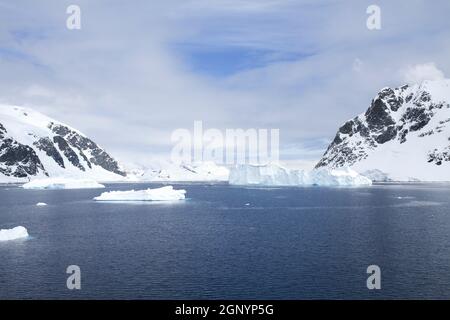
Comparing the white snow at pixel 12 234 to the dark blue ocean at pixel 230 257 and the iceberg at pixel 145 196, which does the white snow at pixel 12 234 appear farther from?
the iceberg at pixel 145 196

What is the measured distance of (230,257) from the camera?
5022 cm

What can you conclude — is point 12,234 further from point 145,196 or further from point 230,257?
point 145,196

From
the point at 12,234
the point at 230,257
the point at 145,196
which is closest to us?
the point at 230,257

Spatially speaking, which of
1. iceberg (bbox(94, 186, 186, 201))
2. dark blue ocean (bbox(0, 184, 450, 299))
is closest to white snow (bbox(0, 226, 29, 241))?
dark blue ocean (bbox(0, 184, 450, 299))

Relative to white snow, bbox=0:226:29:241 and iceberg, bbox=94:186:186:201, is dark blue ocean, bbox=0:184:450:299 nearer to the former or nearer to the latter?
white snow, bbox=0:226:29:241

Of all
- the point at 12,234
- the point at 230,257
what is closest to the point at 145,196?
the point at 12,234

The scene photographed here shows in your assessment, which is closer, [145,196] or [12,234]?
[12,234]

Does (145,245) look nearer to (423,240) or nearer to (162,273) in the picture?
(162,273)

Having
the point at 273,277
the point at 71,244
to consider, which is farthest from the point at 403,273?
the point at 71,244

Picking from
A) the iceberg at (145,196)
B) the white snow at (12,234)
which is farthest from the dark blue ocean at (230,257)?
the iceberg at (145,196)

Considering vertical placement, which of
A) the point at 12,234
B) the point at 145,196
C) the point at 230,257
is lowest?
the point at 230,257

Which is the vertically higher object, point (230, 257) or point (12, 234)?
point (12, 234)

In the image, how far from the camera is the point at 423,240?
193ft

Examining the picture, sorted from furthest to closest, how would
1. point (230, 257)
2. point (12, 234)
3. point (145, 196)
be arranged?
point (145, 196) → point (12, 234) → point (230, 257)
